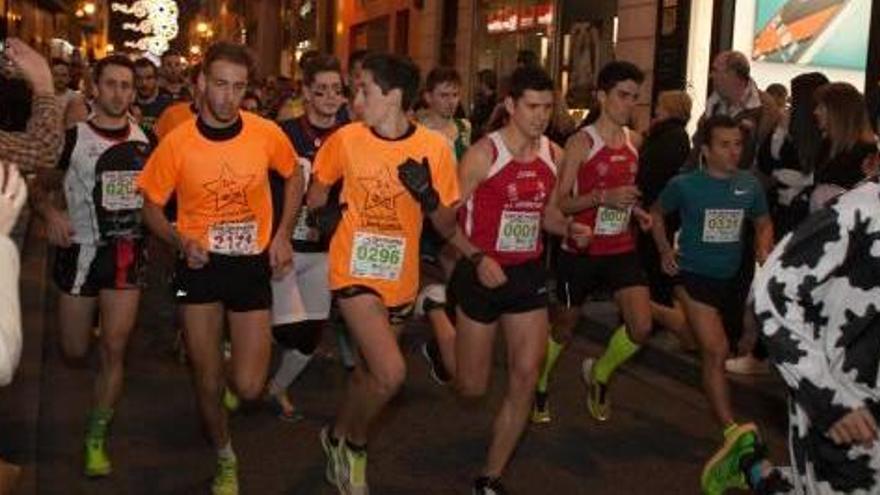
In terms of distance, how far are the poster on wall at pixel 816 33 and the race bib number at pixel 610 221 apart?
193 inches

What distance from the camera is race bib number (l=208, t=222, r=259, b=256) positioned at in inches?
222

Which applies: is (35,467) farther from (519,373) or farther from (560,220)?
(560,220)

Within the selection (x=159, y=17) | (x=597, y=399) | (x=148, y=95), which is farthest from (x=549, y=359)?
(x=159, y=17)

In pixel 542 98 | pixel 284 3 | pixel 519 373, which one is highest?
pixel 284 3

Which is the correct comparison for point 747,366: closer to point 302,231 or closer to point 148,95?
A: point 302,231

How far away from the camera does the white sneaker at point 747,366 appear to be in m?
8.65

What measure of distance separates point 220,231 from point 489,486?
1.58m

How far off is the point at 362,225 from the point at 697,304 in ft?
6.01

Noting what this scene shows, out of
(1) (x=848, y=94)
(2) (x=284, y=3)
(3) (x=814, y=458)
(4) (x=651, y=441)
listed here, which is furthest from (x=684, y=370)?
(2) (x=284, y=3)

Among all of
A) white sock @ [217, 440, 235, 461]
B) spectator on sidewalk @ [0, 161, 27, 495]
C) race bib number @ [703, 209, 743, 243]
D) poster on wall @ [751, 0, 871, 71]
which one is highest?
poster on wall @ [751, 0, 871, 71]

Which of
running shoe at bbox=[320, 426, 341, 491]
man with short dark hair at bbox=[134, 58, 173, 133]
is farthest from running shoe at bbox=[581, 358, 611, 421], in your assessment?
man with short dark hair at bbox=[134, 58, 173, 133]

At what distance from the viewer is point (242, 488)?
5953 mm

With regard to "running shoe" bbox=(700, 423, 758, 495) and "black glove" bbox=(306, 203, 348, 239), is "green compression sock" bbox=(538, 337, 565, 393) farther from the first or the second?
"black glove" bbox=(306, 203, 348, 239)

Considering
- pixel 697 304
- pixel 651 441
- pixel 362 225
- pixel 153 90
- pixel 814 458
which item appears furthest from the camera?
pixel 153 90
